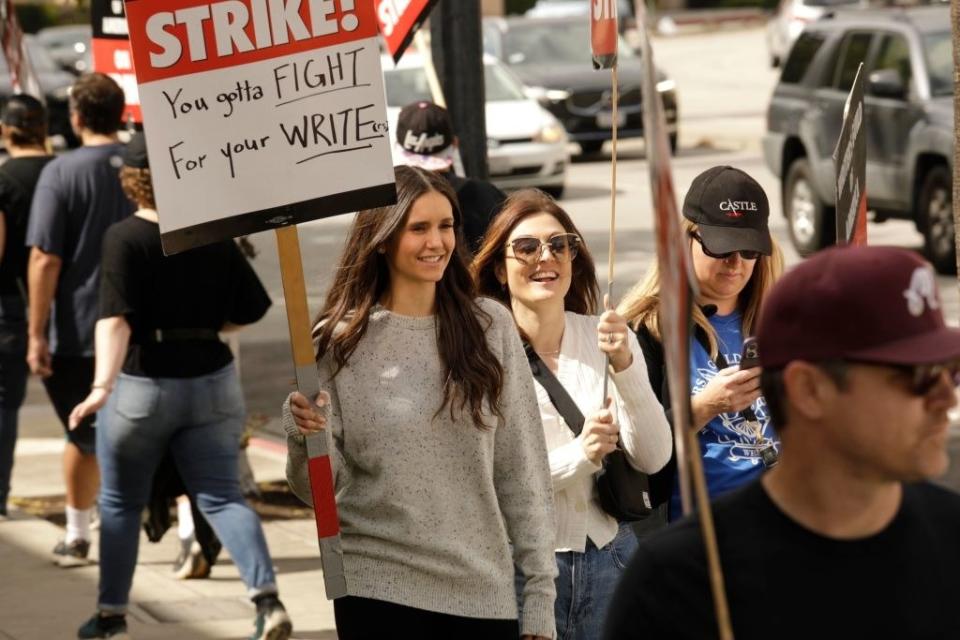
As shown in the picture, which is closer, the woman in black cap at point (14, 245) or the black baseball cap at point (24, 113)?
the woman in black cap at point (14, 245)

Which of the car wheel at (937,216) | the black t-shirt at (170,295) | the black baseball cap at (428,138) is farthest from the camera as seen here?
the car wheel at (937,216)

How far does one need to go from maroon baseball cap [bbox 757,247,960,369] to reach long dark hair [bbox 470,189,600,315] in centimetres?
220

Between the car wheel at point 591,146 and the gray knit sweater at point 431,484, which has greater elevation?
the gray knit sweater at point 431,484

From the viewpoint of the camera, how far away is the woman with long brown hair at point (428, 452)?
410 cm

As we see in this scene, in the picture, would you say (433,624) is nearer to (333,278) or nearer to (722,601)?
(333,278)

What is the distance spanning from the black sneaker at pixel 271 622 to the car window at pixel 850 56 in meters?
9.84

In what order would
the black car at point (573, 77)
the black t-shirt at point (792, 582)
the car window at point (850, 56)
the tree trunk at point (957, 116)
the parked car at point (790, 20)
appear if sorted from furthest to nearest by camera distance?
the parked car at point (790, 20) < the black car at point (573, 77) < the car window at point (850, 56) < the tree trunk at point (957, 116) < the black t-shirt at point (792, 582)

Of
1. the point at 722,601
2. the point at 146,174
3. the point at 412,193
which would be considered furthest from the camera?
the point at 146,174

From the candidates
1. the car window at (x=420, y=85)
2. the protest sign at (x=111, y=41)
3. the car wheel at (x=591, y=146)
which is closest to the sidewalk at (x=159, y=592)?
the protest sign at (x=111, y=41)

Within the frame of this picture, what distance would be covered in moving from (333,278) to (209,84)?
23.4 inches

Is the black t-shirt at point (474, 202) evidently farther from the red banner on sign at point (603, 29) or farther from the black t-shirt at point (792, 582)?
the black t-shirt at point (792, 582)

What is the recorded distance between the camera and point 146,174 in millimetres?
6254

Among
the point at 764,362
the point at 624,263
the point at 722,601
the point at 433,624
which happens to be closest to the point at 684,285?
the point at 764,362

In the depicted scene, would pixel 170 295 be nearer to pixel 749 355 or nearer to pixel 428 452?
pixel 428 452
